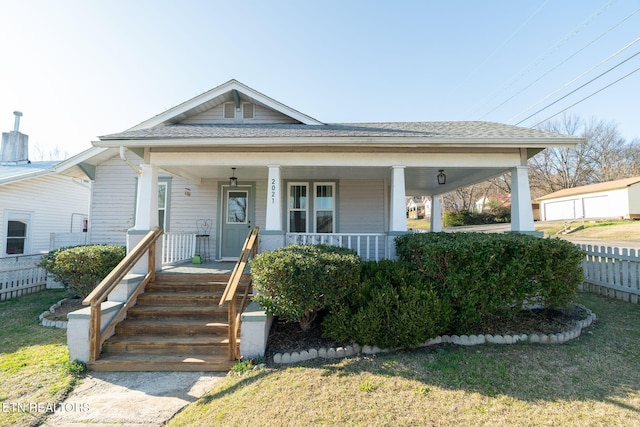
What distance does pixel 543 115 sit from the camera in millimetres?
14055

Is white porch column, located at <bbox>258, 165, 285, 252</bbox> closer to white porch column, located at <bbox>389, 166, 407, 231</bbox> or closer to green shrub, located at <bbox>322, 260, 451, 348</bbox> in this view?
green shrub, located at <bbox>322, 260, 451, 348</bbox>

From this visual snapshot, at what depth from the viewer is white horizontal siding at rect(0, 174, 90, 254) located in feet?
34.0

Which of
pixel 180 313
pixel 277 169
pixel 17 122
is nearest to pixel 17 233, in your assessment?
pixel 17 122

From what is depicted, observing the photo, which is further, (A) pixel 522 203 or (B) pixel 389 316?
(A) pixel 522 203

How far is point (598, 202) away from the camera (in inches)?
931

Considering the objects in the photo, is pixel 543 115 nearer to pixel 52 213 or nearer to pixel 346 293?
pixel 346 293

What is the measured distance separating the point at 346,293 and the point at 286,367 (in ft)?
4.27

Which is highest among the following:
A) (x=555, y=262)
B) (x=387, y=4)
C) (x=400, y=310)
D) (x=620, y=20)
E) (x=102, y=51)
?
(x=387, y=4)

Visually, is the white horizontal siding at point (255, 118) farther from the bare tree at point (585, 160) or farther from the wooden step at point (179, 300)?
the bare tree at point (585, 160)

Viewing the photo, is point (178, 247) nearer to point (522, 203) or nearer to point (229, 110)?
point (229, 110)

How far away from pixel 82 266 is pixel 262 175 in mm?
4788

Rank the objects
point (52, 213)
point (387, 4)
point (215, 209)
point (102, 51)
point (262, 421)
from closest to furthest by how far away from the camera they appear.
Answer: point (262, 421), point (102, 51), point (215, 209), point (387, 4), point (52, 213)

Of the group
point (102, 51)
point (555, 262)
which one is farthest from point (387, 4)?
point (555, 262)

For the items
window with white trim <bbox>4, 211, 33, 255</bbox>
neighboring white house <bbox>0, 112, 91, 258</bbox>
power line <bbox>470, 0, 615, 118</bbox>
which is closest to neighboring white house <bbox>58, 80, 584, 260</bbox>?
neighboring white house <bbox>0, 112, 91, 258</bbox>
